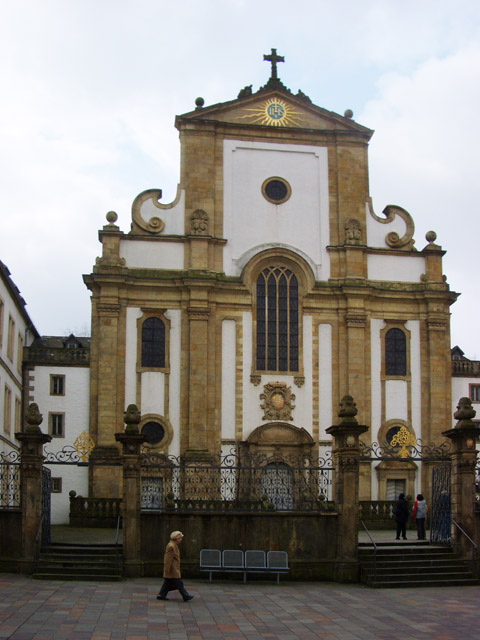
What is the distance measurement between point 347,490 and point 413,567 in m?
2.51

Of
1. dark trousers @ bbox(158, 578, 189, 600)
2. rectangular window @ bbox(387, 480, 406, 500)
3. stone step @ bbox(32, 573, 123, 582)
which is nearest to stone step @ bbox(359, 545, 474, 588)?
dark trousers @ bbox(158, 578, 189, 600)

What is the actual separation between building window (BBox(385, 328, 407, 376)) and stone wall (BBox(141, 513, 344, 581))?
17.6 meters

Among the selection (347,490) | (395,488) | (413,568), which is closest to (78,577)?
(347,490)

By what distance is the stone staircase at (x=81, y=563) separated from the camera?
70.1ft

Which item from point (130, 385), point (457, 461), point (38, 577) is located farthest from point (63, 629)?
point (130, 385)

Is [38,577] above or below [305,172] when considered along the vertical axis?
below

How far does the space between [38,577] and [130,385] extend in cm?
1721

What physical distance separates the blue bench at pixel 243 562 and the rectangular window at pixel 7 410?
17.1 metres

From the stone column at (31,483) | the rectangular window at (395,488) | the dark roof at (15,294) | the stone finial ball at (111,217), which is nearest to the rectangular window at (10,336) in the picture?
the dark roof at (15,294)

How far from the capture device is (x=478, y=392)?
42.2 meters

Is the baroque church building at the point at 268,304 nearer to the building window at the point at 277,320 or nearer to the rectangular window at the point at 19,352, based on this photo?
the building window at the point at 277,320

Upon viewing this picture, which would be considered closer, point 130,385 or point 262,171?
point 130,385

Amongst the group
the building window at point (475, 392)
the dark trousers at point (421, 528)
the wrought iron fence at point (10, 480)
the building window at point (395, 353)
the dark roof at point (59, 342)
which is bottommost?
the dark trousers at point (421, 528)

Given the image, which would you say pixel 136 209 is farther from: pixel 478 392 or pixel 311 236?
pixel 478 392
